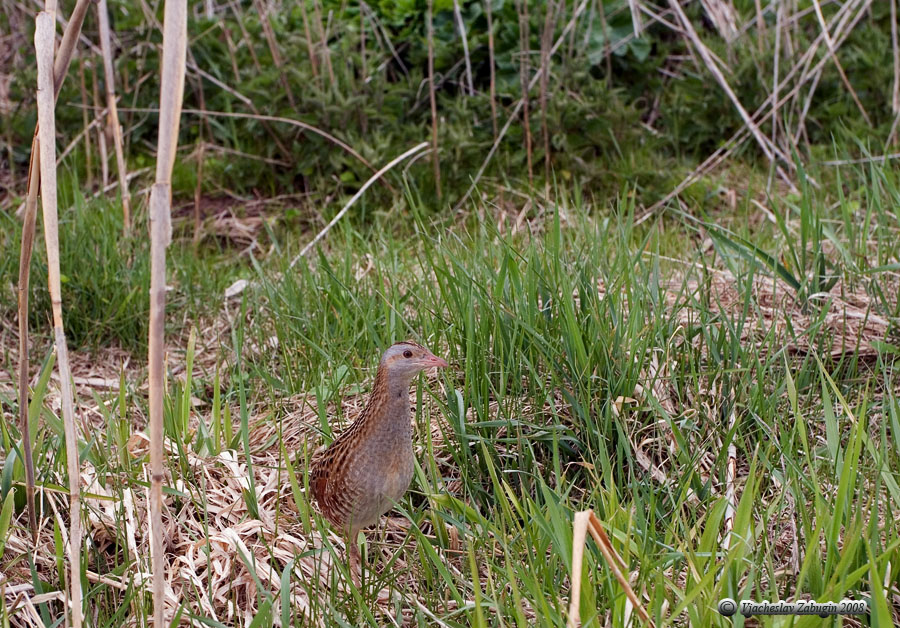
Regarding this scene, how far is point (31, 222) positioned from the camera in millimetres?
2301

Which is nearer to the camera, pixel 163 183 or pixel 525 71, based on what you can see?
pixel 163 183

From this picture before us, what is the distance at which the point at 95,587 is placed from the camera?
254 cm

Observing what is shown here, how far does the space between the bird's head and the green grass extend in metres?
0.29

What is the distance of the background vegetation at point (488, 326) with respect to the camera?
2.52m

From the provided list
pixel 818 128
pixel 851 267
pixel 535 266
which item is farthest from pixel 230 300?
pixel 818 128

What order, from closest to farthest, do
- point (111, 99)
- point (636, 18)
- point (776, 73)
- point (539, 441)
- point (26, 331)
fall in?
point (26, 331) < point (539, 441) < point (111, 99) < point (776, 73) < point (636, 18)

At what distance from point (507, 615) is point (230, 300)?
2.77m

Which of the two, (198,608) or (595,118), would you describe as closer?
(198,608)

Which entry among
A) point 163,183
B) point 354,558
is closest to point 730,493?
point 354,558

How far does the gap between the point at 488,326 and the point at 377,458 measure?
0.70 m

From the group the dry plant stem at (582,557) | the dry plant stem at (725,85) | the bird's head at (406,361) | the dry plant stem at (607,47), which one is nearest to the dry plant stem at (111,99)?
the bird's head at (406,361)

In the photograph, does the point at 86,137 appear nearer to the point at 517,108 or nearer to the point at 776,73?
the point at 517,108

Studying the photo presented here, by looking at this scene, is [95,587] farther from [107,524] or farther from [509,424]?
[509,424]

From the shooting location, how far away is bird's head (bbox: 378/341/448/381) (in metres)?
2.77
